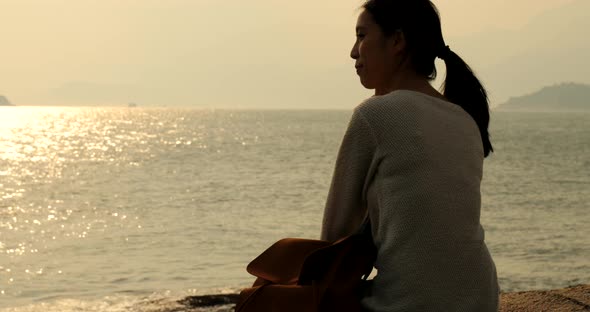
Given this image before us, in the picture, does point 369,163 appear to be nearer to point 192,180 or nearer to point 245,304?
point 245,304

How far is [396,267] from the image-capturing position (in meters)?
2.48

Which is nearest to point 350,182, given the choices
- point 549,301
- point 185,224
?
point 549,301

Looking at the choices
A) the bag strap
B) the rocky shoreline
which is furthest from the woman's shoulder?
the rocky shoreline

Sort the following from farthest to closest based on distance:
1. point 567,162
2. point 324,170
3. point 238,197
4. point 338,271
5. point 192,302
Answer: point 567,162 → point 324,170 → point 238,197 → point 192,302 → point 338,271

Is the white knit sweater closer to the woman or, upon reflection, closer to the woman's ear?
the woman

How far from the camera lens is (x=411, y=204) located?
8.13ft

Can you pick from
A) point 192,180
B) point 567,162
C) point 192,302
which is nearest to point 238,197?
point 192,180

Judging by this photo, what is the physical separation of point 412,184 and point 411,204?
0.17ft

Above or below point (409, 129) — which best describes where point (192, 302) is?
below

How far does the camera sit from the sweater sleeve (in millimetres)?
2520

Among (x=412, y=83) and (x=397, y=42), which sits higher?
(x=397, y=42)

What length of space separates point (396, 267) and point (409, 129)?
14.0 inches

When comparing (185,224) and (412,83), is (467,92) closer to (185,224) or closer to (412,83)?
(412,83)

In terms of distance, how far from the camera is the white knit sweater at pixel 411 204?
2479 millimetres
